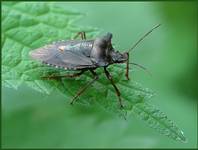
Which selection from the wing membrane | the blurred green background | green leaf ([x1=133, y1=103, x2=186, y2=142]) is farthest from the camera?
the blurred green background

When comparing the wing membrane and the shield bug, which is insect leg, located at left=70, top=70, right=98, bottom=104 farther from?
the wing membrane

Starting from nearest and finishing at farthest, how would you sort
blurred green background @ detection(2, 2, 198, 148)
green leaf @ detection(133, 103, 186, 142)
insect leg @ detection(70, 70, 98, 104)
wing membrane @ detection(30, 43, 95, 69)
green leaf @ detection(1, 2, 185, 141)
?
green leaf @ detection(133, 103, 186, 142) → green leaf @ detection(1, 2, 185, 141) → insect leg @ detection(70, 70, 98, 104) → wing membrane @ detection(30, 43, 95, 69) → blurred green background @ detection(2, 2, 198, 148)

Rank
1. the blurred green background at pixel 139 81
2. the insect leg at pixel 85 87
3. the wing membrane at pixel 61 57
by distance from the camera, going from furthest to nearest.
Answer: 1. the blurred green background at pixel 139 81
2. the wing membrane at pixel 61 57
3. the insect leg at pixel 85 87

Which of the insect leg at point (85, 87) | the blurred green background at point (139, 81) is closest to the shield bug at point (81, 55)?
the insect leg at point (85, 87)

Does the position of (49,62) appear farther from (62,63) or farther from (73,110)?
(73,110)

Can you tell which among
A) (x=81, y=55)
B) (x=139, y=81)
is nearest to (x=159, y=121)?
(x=81, y=55)

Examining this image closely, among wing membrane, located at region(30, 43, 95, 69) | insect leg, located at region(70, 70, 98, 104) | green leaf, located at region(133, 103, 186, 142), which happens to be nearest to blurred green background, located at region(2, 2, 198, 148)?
wing membrane, located at region(30, 43, 95, 69)

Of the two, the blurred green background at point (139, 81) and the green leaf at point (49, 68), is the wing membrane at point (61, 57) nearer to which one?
the green leaf at point (49, 68)
